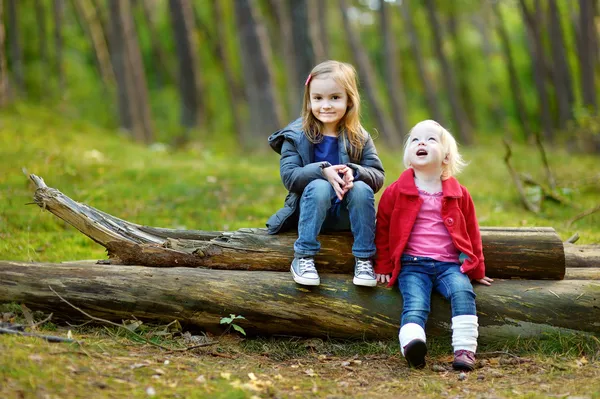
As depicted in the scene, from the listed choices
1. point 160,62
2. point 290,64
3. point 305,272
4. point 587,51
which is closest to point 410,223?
point 305,272

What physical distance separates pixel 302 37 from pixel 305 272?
9.98m

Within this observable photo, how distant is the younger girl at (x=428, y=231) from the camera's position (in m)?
4.59

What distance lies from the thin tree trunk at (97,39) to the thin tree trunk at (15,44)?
349cm

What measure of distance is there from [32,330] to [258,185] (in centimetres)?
566

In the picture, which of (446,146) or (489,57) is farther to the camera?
(489,57)

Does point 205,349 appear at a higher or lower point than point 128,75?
lower

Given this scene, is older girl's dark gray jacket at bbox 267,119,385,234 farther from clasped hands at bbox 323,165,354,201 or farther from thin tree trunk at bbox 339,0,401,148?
thin tree trunk at bbox 339,0,401,148

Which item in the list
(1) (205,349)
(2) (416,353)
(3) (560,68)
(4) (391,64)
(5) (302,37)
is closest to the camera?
(2) (416,353)

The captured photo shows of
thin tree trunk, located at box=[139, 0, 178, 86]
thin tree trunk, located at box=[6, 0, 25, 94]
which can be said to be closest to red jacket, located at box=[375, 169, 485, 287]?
thin tree trunk, located at box=[6, 0, 25, 94]

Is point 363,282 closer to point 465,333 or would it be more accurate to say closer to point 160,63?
point 465,333

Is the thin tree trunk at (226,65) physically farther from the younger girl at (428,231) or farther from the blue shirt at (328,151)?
the younger girl at (428,231)

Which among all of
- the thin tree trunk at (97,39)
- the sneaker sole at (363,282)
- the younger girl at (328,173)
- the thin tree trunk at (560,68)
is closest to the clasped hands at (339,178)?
the younger girl at (328,173)

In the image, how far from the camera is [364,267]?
4688 mm

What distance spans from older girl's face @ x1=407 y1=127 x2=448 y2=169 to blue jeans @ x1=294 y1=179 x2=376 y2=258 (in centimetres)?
43
